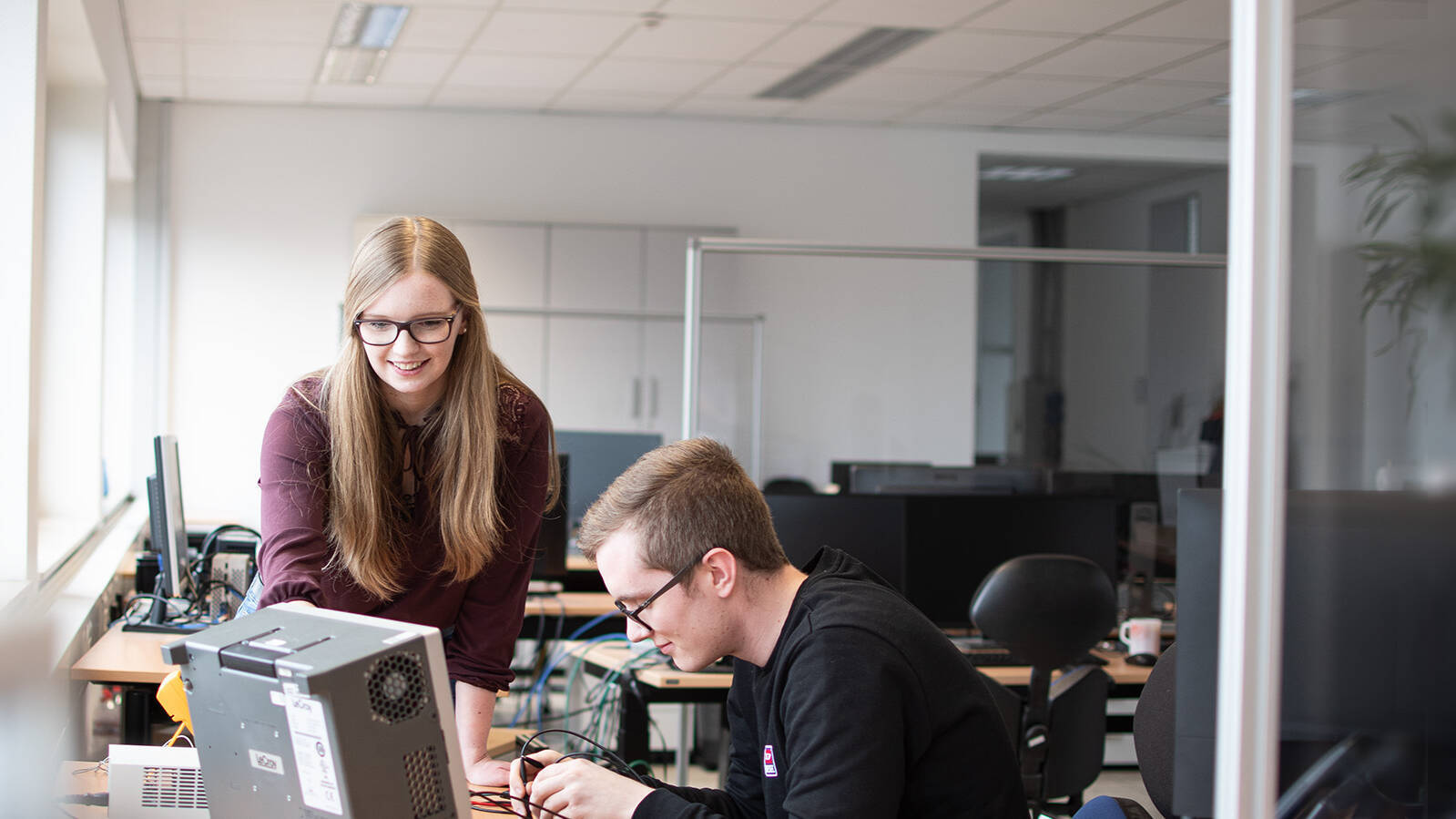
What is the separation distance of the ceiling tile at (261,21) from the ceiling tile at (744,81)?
1618 mm

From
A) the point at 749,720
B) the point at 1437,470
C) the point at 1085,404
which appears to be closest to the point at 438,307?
the point at 749,720

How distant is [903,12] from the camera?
426 cm

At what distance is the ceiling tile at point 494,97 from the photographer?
552 centimetres

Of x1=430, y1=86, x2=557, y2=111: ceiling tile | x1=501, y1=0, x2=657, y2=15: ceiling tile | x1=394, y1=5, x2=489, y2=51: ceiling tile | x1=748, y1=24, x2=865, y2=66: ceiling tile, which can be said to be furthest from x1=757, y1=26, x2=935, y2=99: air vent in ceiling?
x1=394, y1=5, x2=489, y2=51: ceiling tile

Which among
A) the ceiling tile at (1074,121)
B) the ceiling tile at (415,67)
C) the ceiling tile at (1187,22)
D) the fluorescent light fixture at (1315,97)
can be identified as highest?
the ceiling tile at (1074,121)

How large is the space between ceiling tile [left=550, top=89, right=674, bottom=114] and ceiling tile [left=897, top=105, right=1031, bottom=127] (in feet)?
4.08

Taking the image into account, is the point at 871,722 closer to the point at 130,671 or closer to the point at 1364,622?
the point at 1364,622

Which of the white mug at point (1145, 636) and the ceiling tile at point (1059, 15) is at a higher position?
the ceiling tile at point (1059, 15)

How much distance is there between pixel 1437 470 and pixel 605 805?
88cm

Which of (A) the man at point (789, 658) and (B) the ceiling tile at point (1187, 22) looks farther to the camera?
(B) the ceiling tile at point (1187, 22)

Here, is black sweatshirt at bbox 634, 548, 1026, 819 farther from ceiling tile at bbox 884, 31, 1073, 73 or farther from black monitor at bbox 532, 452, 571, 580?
ceiling tile at bbox 884, 31, 1073, 73

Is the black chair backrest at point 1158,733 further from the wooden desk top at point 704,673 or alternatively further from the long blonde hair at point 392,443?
the wooden desk top at point 704,673

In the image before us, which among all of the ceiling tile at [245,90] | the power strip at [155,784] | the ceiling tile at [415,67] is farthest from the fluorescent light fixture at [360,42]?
the power strip at [155,784]

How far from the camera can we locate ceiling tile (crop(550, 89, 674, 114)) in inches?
221
